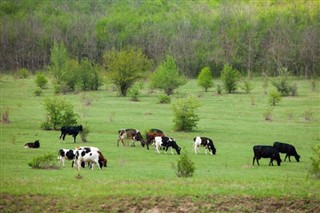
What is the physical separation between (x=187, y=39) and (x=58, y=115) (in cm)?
8096

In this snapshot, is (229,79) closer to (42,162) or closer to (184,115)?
(184,115)

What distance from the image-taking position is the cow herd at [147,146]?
28395mm

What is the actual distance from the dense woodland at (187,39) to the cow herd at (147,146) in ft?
211

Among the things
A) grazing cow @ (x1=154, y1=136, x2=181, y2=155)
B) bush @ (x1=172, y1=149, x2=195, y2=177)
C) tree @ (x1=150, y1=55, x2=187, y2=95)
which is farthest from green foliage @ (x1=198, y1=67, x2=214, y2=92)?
bush @ (x1=172, y1=149, x2=195, y2=177)

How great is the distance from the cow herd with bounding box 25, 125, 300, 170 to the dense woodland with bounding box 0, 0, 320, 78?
211 feet

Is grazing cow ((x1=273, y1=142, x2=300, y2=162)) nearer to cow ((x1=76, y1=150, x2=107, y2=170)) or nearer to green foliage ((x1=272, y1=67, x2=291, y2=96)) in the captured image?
cow ((x1=76, y1=150, x2=107, y2=170))

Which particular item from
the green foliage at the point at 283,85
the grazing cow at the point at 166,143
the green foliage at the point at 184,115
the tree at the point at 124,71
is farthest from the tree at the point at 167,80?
the grazing cow at the point at 166,143

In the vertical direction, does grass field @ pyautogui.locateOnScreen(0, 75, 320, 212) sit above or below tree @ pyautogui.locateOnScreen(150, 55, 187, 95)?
below

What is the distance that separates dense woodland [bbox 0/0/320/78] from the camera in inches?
4237

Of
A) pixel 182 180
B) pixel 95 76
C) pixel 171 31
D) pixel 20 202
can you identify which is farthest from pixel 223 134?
pixel 171 31

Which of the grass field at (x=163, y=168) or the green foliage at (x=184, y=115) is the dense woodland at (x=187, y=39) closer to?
the grass field at (x=163, y=168)

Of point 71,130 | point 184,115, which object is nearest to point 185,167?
point 71,130

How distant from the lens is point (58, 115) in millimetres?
44688

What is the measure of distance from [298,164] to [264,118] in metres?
19.4
